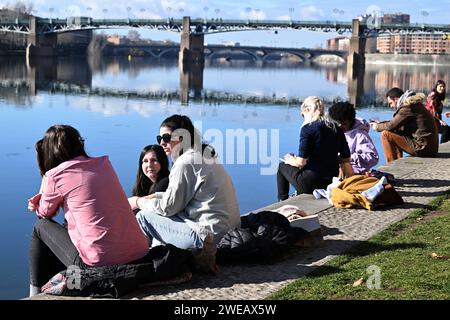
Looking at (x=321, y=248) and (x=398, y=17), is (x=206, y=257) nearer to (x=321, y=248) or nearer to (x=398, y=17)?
(x=321, y=248)

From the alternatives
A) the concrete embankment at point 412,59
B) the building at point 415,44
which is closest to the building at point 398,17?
the building at point 415,44

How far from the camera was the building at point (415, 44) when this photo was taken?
16088 centimetres

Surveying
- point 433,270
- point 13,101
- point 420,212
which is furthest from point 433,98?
point 13,101

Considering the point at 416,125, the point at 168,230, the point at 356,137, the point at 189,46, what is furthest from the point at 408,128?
the point at 189,46

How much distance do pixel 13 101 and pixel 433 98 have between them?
59.7 ft

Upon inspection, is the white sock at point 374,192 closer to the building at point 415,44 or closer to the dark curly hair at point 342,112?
the dark curly hair at point 342,112

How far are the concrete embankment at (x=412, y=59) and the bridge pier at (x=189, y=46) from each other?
36467 millimetres

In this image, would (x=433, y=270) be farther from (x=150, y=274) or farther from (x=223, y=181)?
(x=150, y=274)

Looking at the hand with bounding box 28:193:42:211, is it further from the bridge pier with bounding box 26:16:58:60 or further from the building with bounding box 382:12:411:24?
the building with bounding box 382:12:411:24

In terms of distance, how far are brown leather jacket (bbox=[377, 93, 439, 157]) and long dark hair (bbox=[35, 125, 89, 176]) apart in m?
6.98

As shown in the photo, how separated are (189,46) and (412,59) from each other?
1670 inches

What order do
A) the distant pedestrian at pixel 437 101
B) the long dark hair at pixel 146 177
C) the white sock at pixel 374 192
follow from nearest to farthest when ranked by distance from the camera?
the long dark hair at pixel 146 177 < the white sock at pixel 374 192 < the distant pedestrian at pixel 437 101

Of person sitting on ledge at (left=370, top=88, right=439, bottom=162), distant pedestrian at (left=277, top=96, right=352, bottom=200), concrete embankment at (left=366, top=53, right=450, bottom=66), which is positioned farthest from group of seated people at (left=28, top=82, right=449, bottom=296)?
concrete embankment at (left=366, top=53, right=450, bottom=66)

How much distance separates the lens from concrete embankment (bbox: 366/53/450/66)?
114 meters
